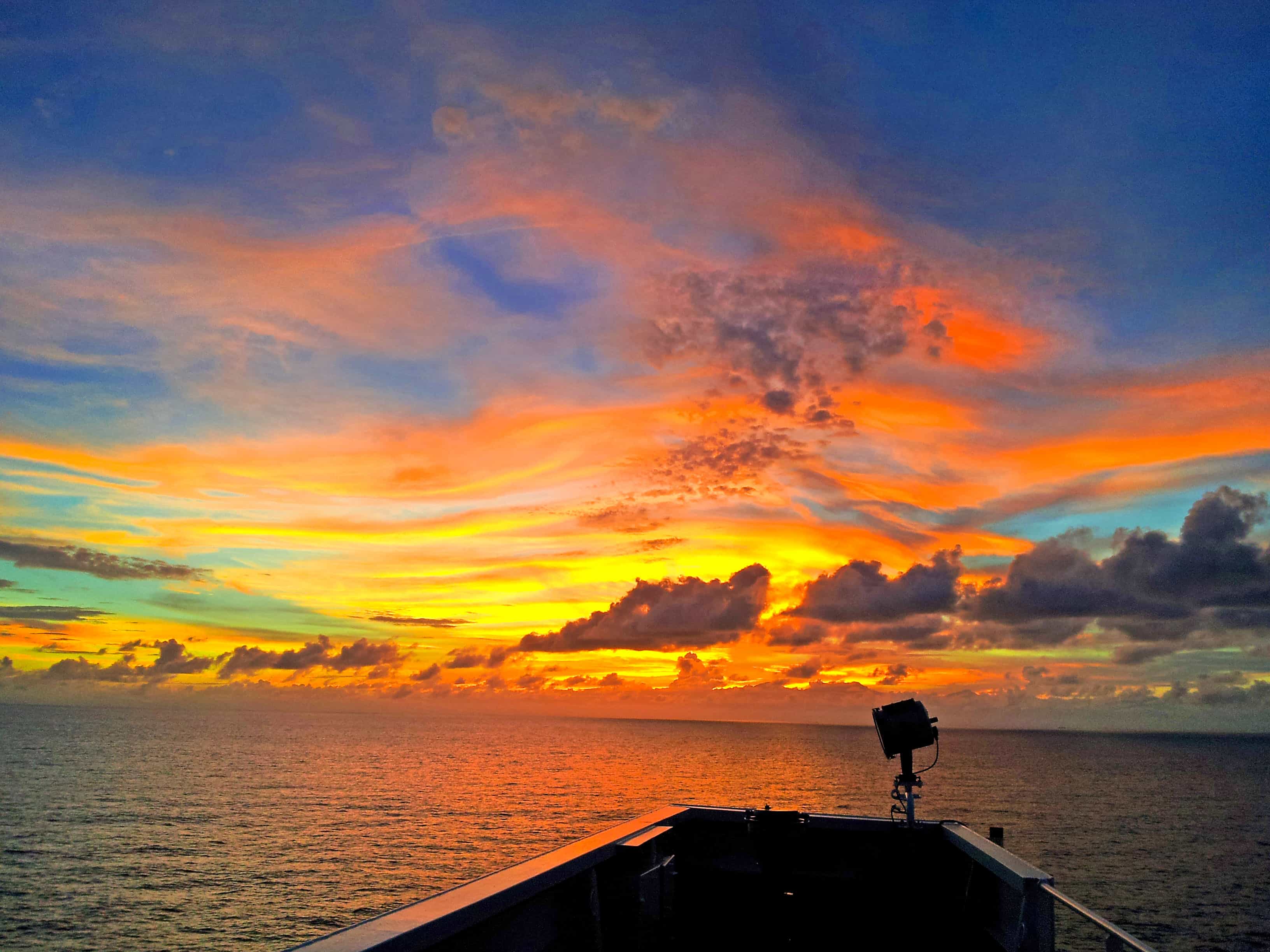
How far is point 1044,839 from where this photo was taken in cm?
5662

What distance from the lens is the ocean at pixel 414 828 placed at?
34.6 m

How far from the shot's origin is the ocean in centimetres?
3456

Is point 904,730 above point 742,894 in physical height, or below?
above

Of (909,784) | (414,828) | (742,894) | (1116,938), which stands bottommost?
(414,828)

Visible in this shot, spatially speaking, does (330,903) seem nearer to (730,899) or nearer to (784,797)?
(730,899)

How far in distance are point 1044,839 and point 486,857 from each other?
38816mm

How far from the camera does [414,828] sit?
56906 mm

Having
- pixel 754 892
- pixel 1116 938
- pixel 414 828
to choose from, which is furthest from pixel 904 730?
pixel 414 828

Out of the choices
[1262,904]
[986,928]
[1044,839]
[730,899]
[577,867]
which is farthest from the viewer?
[1044,839]

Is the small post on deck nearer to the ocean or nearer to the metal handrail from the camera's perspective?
the metal handrail

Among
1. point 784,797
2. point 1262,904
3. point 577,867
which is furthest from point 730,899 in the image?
point 784,797

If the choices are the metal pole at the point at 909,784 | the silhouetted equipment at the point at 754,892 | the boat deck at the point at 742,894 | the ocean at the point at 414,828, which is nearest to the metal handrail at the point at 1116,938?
the silhouetted equipment at the point at 754,892

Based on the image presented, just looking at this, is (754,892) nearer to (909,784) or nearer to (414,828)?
(909,784)

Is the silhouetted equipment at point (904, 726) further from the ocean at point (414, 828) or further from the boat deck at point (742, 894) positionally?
the ocean at point (414, 828)
